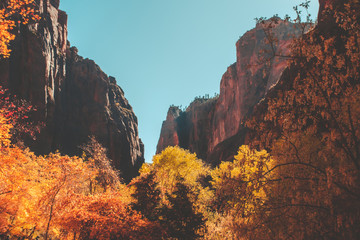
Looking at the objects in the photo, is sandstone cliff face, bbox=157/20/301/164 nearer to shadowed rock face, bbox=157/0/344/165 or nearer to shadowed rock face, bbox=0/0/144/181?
shadowed rock face, bbox=157/0/344/165

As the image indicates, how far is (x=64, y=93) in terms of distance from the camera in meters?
66.3

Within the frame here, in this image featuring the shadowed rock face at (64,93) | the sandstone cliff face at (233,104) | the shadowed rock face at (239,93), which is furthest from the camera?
the sandstone cliff face at (233,104)

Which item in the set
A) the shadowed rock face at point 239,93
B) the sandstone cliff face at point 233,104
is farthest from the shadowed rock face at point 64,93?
the shadowed rock face at point 239,93

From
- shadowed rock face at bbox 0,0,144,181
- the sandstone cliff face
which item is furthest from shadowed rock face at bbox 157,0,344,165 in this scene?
shadowed rock face at bbox 0,0,144,181

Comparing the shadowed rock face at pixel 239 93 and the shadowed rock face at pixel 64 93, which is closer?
the shadowed rock face at pixel 64 93

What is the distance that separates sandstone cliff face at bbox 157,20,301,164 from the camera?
187ft

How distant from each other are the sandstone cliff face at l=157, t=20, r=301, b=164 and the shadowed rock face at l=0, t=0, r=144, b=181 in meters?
23.9

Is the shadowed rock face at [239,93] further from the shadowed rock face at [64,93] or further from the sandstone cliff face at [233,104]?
the shadowed rock face at [64,93]

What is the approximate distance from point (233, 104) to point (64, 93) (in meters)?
52.1

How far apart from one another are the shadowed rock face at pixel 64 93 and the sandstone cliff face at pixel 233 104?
2395 centimetres

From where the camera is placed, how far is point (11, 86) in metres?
47.0

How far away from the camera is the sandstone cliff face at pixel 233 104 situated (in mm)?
56969

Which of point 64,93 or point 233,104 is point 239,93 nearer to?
point 233,104

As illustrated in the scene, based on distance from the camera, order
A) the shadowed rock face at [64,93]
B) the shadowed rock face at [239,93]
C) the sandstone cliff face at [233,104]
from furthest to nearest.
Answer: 1. the sandstone cliff face at [233,104]
2. the shadowed rock face at [239,93]
3. the shadowed rock face at [64,93]
